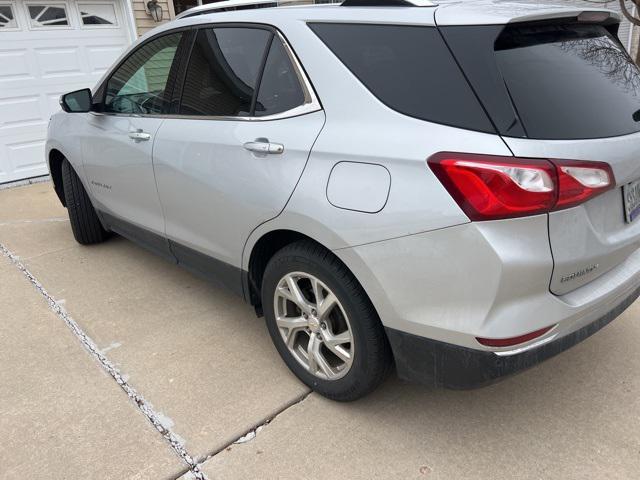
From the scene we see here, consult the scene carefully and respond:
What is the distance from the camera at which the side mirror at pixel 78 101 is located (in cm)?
375

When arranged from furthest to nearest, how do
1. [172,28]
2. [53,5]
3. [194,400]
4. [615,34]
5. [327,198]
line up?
[53,5], [172,28], [194,400], [615,34], [327,198]

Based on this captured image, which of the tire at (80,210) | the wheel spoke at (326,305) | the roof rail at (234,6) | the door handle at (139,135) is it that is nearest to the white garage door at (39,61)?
the tire at (80,210)

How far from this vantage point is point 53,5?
685cm

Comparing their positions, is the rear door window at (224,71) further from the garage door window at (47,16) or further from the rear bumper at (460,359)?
the garage door window at (47,16)

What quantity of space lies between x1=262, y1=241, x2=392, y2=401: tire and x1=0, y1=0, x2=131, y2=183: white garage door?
5.89 m

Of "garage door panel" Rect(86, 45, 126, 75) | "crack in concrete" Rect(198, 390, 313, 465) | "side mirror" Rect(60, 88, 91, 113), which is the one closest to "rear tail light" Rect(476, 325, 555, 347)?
"crack in concrete" Rect(198, 390, 313, 465)

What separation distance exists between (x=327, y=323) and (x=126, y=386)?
1.13 m

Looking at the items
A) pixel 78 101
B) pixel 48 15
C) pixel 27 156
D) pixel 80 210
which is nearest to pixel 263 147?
pixel 78 101

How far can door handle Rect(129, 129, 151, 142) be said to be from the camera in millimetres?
3113

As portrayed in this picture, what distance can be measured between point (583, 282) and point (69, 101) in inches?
142

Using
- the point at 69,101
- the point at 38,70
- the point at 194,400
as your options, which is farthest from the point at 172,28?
the point at 38,70

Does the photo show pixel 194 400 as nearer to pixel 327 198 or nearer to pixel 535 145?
pixel 327 198

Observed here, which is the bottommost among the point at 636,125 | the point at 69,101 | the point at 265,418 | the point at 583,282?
the point at 265,418

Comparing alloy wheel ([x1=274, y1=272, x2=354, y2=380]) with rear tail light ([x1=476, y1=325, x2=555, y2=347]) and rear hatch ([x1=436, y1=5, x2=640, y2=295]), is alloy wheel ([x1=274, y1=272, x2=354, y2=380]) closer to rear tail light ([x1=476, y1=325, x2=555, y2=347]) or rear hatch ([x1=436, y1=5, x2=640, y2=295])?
rear tail light ([x1=476, y1=325, x2=555, y2=347])
